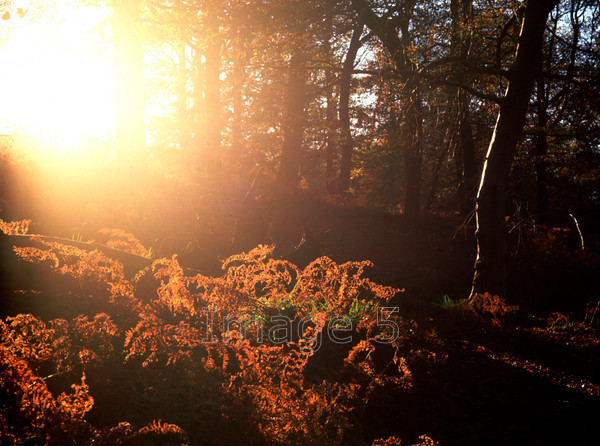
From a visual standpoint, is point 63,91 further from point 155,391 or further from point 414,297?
point 155,391

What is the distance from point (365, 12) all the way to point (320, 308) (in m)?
7.32

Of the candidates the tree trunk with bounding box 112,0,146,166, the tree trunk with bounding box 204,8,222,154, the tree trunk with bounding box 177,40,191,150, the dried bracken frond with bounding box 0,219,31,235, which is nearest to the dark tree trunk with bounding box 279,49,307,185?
the tree trunk with bounding box 204,8,222,154

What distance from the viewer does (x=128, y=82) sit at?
11.4 meters

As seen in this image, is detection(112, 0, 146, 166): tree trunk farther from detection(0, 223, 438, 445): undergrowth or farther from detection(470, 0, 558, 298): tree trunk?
detection(470, 0, 558, 298): tree trunk

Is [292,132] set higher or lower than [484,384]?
higher

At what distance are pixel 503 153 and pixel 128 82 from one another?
9594 mm

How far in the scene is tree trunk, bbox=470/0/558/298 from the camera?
21.5 feet

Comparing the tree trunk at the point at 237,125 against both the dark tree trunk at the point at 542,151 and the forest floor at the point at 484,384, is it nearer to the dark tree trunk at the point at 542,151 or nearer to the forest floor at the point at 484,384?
the dark tree trunk at the point at 542,151

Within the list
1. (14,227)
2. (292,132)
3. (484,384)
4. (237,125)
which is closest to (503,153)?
(484,384)

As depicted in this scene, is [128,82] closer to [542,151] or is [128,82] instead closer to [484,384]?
[484,384]

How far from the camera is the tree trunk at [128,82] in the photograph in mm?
10945

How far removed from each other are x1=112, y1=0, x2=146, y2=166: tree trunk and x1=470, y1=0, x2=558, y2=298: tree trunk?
906 centimetres

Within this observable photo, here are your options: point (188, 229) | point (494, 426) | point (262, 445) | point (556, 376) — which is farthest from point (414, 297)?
point (262, 445)

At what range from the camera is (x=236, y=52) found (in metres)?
9.48
